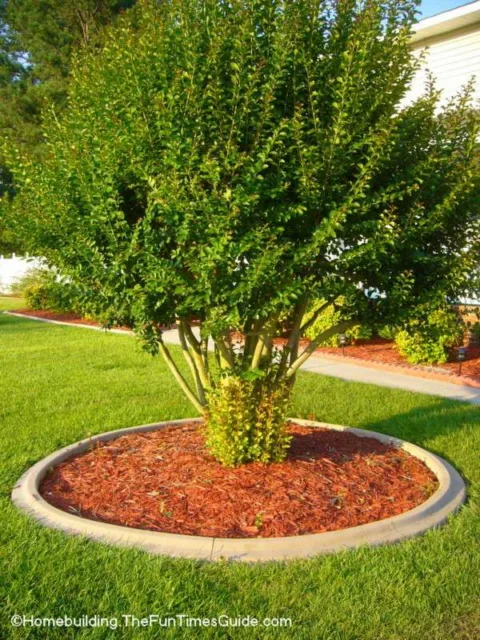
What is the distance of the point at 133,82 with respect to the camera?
4125 millimetres

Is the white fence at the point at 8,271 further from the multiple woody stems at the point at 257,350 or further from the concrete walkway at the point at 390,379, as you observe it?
the multiple woody stems at the point at 257,350

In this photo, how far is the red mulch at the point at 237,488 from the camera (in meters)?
4.18

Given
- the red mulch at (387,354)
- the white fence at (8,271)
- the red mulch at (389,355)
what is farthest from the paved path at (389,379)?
the white fence at (8,271)

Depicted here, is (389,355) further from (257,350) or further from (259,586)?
(259,586)

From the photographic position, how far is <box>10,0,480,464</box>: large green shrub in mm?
3934

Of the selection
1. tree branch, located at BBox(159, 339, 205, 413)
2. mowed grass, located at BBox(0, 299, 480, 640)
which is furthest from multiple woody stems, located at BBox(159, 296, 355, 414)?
mowed grass, located at BBox(0, 299, 480, 640)

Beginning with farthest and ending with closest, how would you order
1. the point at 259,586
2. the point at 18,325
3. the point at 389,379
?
the point at 18,325, the point at 389,379, the point at 259,586

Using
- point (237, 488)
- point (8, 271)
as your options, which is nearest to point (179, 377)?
point (237, 488)

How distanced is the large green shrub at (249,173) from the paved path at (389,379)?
4.30 m

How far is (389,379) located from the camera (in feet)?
32.0

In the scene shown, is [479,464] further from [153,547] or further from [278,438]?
[153,547]

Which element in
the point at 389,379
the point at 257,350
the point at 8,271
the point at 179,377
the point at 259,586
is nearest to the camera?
the point at 259,586

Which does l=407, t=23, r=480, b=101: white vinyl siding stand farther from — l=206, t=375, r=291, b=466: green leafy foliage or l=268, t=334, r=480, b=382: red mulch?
l=206, t=375, r=291, b=466: green leafy foliage

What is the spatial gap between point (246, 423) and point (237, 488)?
0.48m
